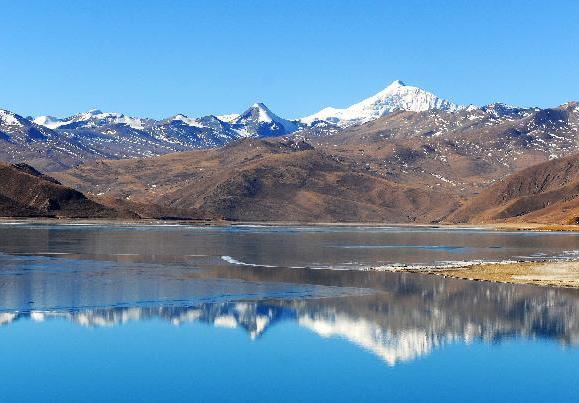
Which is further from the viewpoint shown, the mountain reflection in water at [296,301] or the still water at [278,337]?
the mountain reflection in water at [296,301]

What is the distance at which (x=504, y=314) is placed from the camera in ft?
154

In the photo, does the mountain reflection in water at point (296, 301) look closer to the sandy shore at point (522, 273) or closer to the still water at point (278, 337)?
the still water at point (278, 337)

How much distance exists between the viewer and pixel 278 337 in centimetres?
3969

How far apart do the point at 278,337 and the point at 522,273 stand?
3604cm

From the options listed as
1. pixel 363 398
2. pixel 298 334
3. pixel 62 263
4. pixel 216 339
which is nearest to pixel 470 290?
pixel 298 334

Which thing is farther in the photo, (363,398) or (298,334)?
(298,334)

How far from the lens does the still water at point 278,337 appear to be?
3064 cm

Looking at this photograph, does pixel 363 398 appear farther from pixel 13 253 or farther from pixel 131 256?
pixel 13 253

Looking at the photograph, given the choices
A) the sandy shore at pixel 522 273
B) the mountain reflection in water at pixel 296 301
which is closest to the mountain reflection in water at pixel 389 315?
the mountain reflection in water at pixel 296 301

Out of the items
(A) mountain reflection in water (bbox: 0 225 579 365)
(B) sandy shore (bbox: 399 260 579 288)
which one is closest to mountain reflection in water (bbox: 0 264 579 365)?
(A) mountain reflection in water (bbox: 0 225 579 365)

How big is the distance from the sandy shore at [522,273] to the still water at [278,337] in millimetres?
3369

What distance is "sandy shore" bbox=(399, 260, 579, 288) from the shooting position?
6369 cm

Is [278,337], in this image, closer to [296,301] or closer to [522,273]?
[296,301]

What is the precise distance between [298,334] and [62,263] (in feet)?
133
